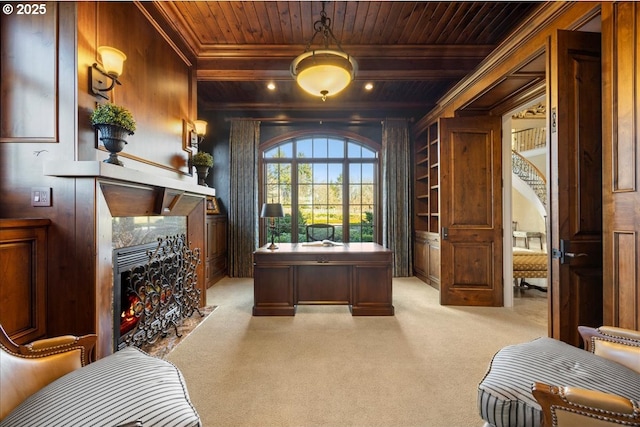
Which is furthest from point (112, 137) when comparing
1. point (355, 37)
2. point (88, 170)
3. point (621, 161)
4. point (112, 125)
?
point (621, 161)

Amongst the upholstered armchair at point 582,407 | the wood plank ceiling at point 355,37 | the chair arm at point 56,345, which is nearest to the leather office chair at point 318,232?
the wood plank ceiling at point 355,37

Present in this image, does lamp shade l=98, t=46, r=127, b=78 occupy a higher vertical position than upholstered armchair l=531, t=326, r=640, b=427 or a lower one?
higher

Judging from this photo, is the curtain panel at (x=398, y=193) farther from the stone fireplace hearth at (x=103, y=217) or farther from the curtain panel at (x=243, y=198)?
the stone fireplace hearth at (x=103, y=217)

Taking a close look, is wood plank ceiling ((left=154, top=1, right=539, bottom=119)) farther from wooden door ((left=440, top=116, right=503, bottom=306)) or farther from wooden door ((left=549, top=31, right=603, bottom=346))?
wooden door ((left=549, top=31, right=603, bottom=346))

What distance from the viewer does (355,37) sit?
3.51m

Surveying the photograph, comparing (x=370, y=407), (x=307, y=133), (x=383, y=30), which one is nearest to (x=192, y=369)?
(x=370, y=407)

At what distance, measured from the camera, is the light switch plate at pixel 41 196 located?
74.2 inches

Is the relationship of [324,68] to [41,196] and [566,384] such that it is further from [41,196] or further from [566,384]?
[566,384]

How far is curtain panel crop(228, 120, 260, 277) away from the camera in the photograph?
5422 millimetres

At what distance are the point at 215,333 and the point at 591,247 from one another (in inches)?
127

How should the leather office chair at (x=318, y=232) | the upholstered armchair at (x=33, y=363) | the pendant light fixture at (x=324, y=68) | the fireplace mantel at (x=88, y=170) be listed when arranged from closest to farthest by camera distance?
the upholstered armchair at (x=33, y=363), the fireplace mantel at (x=88, y=170), the pendant light fixture at (x=324, y=68), the leather office chair at (x=318, y=232)

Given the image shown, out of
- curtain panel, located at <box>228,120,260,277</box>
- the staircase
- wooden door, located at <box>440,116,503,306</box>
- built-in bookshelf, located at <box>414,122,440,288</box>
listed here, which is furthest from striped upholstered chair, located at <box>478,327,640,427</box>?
the staircase

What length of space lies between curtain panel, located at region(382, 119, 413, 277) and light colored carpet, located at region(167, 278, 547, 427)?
6.03 ft

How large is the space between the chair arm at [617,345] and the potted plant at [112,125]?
310cm
